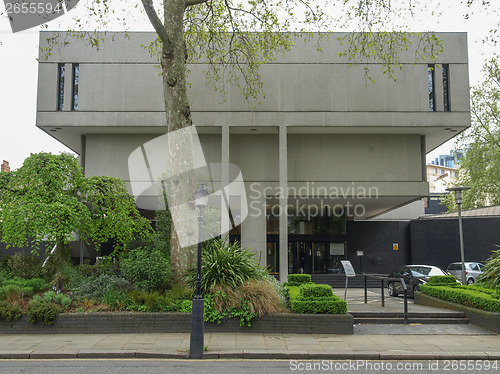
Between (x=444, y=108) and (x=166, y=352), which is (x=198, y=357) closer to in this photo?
(x=166, y=352)

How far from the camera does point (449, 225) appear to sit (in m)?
31.4

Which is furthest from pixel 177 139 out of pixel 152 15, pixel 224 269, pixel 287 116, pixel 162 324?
pixel 287 116

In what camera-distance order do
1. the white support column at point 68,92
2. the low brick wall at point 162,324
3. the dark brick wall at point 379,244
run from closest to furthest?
the low brick wall at point 162,324, the white support column at point 68,92, the dark brick wall at point 379,244

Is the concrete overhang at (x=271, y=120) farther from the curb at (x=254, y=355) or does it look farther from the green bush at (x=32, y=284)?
the curb at (x=254, y=355)

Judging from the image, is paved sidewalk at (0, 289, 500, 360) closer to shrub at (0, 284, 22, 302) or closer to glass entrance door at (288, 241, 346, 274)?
shrub at (0, 284, 22, 302)

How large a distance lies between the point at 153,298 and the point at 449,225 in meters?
25.4

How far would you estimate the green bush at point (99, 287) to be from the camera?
40.2 ft

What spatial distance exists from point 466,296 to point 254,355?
25.1 ft

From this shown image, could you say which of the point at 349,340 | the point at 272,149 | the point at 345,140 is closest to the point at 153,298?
the point at 349,340

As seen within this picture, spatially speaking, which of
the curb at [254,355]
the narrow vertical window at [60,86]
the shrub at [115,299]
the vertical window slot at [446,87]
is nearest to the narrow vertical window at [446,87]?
the vertical window slot at [446,87]

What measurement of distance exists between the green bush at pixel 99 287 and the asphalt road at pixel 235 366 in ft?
11.6

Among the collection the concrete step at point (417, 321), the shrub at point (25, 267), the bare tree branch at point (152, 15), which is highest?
the bare tree branch at point (152, 15)

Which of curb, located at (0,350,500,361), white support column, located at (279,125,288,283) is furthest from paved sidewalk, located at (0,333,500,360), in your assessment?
white support column, located at (279,125,288,283)

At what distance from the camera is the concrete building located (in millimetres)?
22344
